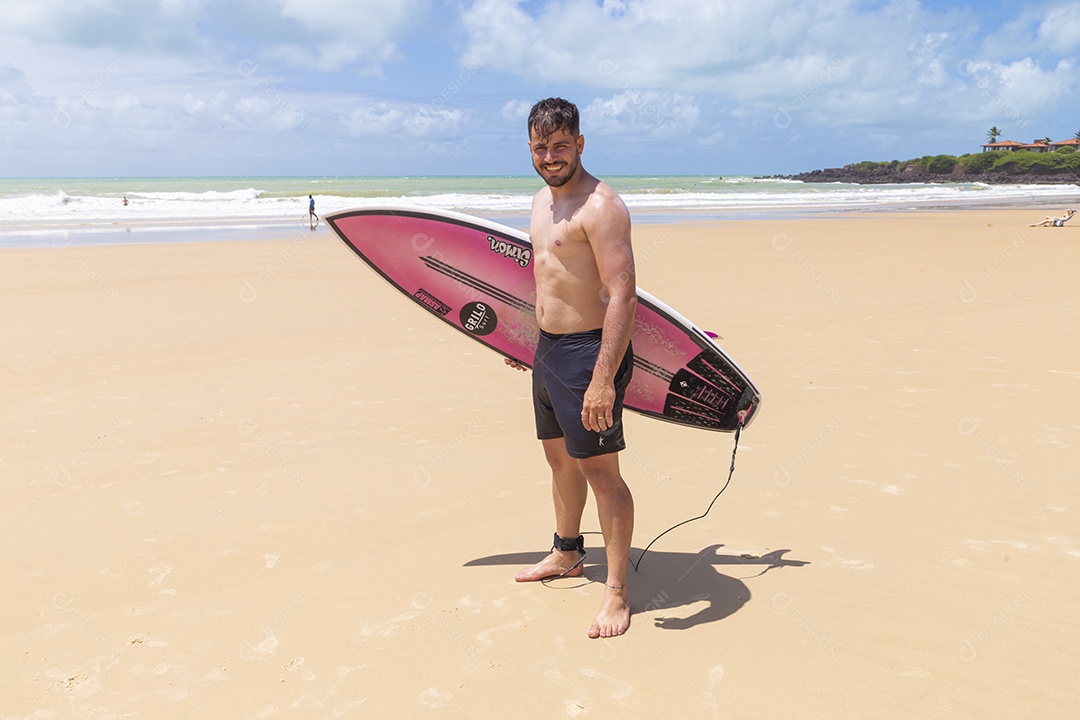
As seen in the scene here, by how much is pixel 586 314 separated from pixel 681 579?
1.19 meters

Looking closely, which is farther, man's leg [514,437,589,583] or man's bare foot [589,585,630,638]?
man's leg [514,437,589,583]

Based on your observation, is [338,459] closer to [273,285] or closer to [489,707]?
[489,707]

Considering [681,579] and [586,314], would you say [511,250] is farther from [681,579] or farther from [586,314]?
[681,579]

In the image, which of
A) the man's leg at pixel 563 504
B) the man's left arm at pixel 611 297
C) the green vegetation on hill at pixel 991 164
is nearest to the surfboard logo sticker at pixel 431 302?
the man's leg at pixel 563 504

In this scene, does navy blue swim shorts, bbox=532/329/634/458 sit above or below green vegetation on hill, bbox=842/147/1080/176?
below

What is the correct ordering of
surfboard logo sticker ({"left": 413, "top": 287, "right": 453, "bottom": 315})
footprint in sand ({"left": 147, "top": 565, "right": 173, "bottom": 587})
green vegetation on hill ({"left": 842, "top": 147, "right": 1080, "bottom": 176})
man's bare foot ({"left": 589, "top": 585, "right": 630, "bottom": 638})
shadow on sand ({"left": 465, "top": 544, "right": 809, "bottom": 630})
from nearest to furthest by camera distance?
man's bare foot ({"left": 589, "top": 585, "right": 630, "bottom": 638}) → shadow on sand ({"left": 465, "top": 544, "right": 809, "bottom": 630}) → footprint in sand ({"left": 147, "top": 565, "right": 173, "bottom": 587}) → surfboard logo sticker ({"left": 413, "top": 287, "right": 453, "bottom": 315}) → green vegetation on hill ({"left": 842, "top": 147, "right": 1080, "bottom": 176})

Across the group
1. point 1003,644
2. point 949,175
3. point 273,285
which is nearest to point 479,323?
point 1003,644

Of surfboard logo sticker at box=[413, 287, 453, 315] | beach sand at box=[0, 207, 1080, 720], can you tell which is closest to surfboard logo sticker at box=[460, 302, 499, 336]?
surfboard logo sticker at box=[413, 287, 453, 315]

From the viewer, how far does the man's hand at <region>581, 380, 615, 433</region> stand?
2.48 metres

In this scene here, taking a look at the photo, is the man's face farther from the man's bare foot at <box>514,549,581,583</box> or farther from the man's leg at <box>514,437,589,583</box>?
the man's bare foot at <box>514,549,581,583</box>

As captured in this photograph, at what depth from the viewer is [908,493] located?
3768 mm

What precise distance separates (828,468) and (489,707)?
100 inches

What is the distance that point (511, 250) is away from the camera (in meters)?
3.69

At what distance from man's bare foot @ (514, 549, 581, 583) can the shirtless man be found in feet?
1.21
